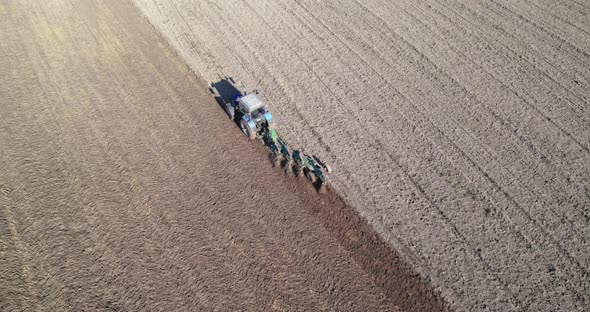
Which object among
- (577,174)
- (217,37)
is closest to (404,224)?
(577,174)

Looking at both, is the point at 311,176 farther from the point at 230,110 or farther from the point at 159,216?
the point at 159,216

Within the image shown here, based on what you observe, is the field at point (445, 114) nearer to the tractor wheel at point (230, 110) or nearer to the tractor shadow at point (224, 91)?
the tractor shadow at point (224, 91)

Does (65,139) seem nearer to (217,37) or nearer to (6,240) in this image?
(6,240)

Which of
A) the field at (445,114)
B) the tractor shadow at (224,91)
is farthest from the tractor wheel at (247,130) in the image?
the tractor shadow at (224,91)

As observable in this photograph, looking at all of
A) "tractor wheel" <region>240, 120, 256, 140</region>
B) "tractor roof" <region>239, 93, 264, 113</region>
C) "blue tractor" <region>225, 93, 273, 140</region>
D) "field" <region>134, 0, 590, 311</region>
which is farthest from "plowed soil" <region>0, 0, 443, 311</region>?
"field" <region>134, 0, 590, 311</region>

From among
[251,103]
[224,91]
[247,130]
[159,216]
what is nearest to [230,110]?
[247,130]

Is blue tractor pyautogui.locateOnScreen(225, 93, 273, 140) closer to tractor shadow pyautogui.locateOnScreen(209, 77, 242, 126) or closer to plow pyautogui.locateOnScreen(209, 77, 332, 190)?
plow pyautogui.locateOnScreen(209, 77, 332, 190)
